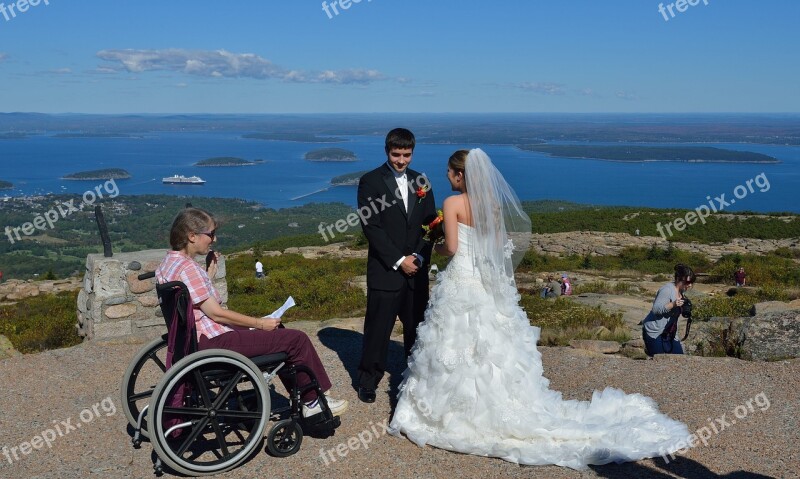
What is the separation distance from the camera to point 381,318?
566 cm

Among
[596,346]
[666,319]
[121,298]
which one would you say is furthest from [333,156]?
[666,319]

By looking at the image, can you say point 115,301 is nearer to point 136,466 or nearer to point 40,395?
point 40,395

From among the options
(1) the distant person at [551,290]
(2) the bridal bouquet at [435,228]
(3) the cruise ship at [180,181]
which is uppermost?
(2) the bridal bouquet at [435,228]

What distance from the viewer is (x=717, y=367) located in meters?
Answer: 6.50

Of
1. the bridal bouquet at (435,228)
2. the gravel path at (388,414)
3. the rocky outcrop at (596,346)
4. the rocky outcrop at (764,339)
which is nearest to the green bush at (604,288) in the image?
the rocky outcrop at (596,346)

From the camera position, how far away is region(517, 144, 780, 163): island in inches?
6024

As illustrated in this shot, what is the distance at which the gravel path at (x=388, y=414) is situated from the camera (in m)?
4.43

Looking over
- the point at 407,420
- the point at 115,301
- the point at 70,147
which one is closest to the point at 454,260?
the point at 407,420

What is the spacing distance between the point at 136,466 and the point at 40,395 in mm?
2036

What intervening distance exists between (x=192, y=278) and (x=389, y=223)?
1.77 m

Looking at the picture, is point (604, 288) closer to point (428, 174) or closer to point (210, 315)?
point (210, 315)

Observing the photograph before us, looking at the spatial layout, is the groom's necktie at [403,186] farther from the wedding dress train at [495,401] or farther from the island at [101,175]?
the island at [101,175]

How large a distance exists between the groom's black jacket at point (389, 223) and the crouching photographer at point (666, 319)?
10.6 ft

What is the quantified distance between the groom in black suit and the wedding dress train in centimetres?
52
